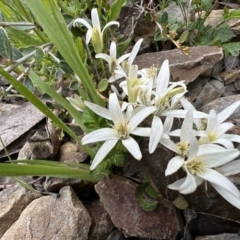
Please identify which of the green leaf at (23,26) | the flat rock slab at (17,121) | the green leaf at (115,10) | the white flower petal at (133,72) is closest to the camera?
the white flower petal at (133,72)

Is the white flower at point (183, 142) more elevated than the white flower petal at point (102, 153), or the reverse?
the white flower petal at point (102, 153)

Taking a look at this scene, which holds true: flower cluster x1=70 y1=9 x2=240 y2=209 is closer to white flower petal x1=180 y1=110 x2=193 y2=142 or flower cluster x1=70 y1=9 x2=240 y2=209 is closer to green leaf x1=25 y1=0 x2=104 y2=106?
white flower petal x1=180 y1=110 x2=193 y2=142

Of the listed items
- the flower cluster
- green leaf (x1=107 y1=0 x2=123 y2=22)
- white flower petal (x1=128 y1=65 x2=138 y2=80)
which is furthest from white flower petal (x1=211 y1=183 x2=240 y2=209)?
green leaf (x1=107 y1=0 x2=123 y2=22)

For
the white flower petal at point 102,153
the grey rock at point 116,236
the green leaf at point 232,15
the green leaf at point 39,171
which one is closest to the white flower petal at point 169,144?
the white flower petal at point 102,153

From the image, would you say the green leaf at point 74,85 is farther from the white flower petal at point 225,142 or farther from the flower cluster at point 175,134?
the white flower petal at point 225,142

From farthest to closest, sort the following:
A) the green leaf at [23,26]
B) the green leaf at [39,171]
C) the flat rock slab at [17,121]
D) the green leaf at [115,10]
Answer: the flat rock slab at [17,121] < the green leaf at [115,10] < the green leaf at [23,26] < the green leaf at [39,171]

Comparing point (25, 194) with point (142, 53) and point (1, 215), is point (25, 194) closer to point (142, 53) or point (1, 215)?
point (1, 215)

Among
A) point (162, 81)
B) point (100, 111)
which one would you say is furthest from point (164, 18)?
point (100, 111)
